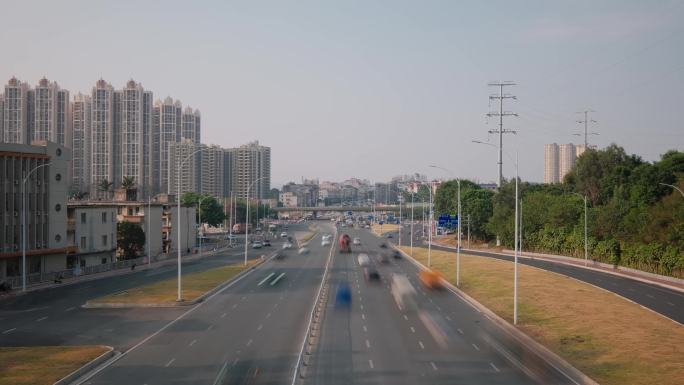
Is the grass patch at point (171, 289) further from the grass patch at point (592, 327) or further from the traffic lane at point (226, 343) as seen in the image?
the grass patch at point (592, 327)

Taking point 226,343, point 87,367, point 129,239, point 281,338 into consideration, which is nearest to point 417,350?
point 281,338

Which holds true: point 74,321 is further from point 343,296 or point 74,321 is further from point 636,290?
point 636,290

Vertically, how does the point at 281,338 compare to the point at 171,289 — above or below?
above

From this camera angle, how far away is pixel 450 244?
13825 centimetres

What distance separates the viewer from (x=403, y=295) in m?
52.8

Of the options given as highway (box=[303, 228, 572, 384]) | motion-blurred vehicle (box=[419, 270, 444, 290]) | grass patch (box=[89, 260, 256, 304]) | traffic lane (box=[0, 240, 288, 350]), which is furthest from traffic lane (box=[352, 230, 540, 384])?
Answer: grass patch (box=[89, 260, 256, 304])

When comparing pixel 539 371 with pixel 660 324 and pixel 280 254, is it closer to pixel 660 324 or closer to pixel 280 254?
pixel 660 324

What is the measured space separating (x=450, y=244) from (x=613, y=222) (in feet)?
181

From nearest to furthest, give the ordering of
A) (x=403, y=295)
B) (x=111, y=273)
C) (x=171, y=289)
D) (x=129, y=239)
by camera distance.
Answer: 1. (x=403, y=295)
2. (x=171, y=289)
3. (x=111, y=273)
4. (x=129, y=239)

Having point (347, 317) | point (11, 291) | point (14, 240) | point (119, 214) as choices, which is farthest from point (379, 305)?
point (119, 214)

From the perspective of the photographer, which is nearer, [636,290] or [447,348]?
[447,348]

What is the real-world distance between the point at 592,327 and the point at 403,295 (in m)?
17.0

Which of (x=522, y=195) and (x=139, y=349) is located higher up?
(x=522, y=195)

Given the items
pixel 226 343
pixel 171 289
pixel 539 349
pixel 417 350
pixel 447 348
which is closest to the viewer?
pixel 417 350
